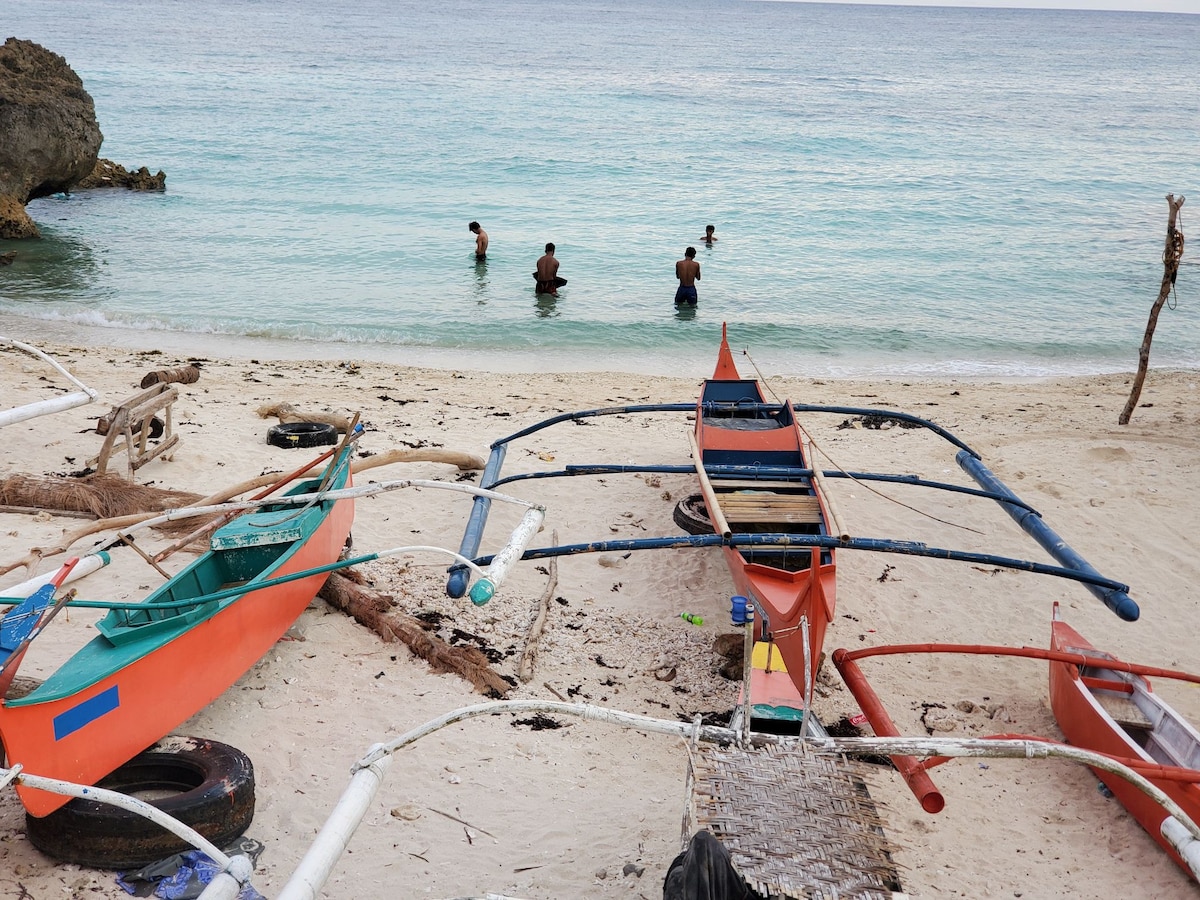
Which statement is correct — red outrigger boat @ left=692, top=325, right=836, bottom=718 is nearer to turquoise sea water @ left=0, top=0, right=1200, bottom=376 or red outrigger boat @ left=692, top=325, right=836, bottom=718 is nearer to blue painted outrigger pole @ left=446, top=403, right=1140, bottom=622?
blue painted outrigger pole @ left=446, top=403, right=1140, bottom=622

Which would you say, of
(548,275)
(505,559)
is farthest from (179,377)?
(505,559)

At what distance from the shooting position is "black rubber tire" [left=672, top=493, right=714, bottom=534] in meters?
7.93

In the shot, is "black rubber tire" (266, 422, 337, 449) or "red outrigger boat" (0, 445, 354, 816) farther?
"black rubber tire" (266, 422, 337, 449)

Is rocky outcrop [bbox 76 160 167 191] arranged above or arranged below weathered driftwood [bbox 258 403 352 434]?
above

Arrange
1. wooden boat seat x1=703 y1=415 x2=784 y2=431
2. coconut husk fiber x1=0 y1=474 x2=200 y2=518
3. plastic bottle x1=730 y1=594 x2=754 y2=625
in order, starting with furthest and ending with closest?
wooden boat seat x1=703 y1=415 x2=784 y2=431 < coconut husk fiber x1=0 y1=474 x2=200 y2=518 < plastic bottle x1=730 y1=594 x2=754 y2=625

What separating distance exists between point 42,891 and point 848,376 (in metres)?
13.2

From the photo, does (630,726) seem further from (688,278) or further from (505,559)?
(688,278)

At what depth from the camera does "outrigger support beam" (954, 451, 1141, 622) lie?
5145mm

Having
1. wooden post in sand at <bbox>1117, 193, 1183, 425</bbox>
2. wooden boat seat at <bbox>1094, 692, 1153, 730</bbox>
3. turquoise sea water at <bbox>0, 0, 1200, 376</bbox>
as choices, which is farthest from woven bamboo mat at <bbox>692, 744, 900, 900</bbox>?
turquoise sea water at <bbox>0, 0, 1200, 376</bbox>

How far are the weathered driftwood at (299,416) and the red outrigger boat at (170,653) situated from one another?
10.8 feet

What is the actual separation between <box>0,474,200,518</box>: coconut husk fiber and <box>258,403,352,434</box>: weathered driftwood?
8.00 ft

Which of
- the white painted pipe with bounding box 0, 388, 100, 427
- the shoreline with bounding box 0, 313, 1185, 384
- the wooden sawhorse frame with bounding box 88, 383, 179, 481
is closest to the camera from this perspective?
the white painted pipe with bounding box 0, 388, 100, 427

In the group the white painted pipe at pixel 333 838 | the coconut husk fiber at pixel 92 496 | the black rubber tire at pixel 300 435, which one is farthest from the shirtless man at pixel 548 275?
the white painted pipe at pixel 333 838

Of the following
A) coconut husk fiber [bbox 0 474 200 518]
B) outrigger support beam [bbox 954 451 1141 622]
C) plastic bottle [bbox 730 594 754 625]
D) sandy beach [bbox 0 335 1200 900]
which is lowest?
sandy beach [bbox 0 335 1200 900]
